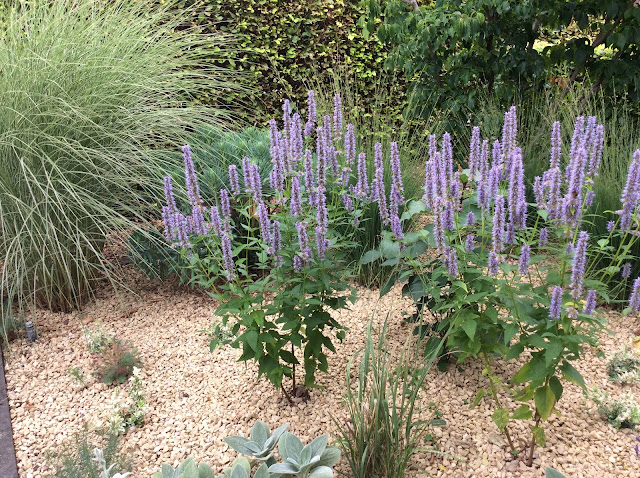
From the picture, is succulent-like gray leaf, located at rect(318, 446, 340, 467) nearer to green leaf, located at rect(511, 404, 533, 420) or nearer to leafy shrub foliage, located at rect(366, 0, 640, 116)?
green leaf, located at rect(511, 404, 533, 420)

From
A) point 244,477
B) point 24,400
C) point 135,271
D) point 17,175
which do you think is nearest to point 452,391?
point 244,477

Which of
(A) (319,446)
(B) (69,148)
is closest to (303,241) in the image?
(A) (319,446)

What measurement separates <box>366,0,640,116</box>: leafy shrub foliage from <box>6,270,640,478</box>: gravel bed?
2349mm

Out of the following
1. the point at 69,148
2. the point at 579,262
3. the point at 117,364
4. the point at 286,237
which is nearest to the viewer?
the point at 579,262

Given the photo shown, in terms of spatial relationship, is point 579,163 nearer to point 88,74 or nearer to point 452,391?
point 452,391

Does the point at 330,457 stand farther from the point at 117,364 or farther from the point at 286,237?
the point at 117,364

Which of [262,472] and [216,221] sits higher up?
[216,221]

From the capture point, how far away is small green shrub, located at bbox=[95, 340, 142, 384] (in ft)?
9.80

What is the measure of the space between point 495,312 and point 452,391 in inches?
29.3

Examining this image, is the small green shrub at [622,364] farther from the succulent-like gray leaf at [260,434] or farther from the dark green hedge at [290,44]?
the dark green hedge at [290,44]

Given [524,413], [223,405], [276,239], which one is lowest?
[223,405]

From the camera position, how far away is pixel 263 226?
2.12 meters

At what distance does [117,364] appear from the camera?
9.89ft

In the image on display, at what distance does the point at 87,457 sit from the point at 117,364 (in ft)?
2.78
